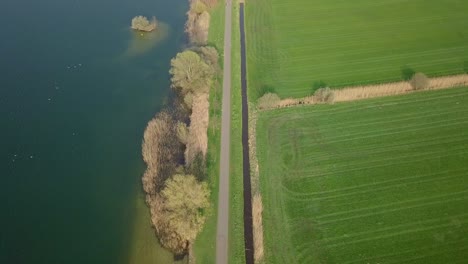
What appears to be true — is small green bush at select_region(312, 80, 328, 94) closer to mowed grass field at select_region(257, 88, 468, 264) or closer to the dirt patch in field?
the dirt patch in field

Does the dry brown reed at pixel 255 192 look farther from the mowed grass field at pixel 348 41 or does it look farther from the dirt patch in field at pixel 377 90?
the mowed grass field at pixel 348 41

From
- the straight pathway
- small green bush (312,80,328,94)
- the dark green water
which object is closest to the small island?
the dark green water

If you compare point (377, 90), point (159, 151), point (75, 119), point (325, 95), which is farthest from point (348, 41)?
point (75, 119)

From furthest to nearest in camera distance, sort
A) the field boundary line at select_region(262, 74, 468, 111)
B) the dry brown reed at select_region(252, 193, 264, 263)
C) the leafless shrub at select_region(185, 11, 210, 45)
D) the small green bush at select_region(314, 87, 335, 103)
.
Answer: the leafless shrub at select_region(185, 11, 210, 45) → the field boundary line at select_region(262, 74, 468, 111) → the small green bush at select_region(314, 87, 335, 103) → the dry brown reed at select_region(252, 193, 264, 263)

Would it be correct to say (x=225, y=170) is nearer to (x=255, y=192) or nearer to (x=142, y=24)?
(x=255, y=192)

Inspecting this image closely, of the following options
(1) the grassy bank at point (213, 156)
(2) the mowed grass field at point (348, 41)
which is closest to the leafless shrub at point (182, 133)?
(1) the grassy bank at point (213, 156)

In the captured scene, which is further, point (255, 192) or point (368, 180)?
point (255, 192)
